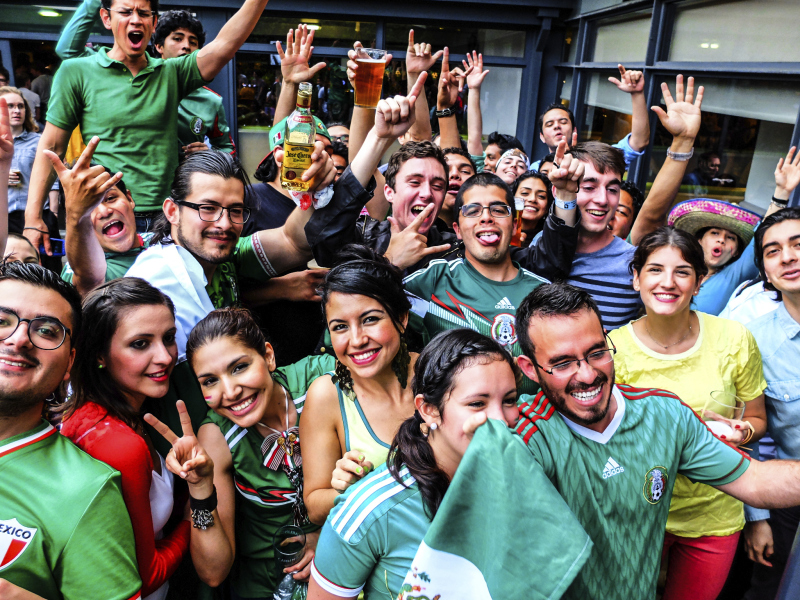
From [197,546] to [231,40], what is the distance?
2327 mm

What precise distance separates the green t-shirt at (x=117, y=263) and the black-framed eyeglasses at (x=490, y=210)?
4.58 ft

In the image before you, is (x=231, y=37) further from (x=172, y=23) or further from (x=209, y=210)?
(x=172, y=23)

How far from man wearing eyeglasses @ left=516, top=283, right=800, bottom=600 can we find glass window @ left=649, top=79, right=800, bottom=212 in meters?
2.92

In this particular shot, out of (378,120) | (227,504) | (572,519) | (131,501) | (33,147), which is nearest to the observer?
(572,519)

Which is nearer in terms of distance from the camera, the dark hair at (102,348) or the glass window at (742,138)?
the dark hair at (102,348)

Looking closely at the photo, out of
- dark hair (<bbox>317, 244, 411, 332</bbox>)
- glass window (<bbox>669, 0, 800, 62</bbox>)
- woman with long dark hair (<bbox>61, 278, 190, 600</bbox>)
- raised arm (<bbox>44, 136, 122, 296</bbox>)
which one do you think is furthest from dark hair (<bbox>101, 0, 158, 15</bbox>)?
glass window (<bbox>669, 0, 800, 62</bbox>)

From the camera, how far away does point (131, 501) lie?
1.48 meters

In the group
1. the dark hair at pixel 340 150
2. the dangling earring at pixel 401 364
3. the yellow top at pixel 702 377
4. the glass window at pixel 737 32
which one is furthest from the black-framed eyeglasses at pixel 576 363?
the glass window at pixel 737 32

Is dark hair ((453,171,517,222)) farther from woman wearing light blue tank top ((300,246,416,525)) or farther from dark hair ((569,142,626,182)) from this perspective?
woman wearing light blue tank top ((300,246,416,525))

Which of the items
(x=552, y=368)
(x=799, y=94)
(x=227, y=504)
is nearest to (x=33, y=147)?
(x=227, y=504)

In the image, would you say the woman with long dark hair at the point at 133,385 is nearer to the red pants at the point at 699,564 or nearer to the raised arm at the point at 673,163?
the red pants at the point at 699,564

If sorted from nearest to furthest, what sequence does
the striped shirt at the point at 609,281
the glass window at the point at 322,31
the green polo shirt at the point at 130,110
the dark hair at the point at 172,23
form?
the striped shirt at the point at 609,281
the green polo shirt at the point at 130,110
the dark hair at the point at 172,23
the glass window at the point at 322,31

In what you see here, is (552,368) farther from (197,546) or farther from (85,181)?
(85,181)

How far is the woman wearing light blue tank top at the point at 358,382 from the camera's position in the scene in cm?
170
